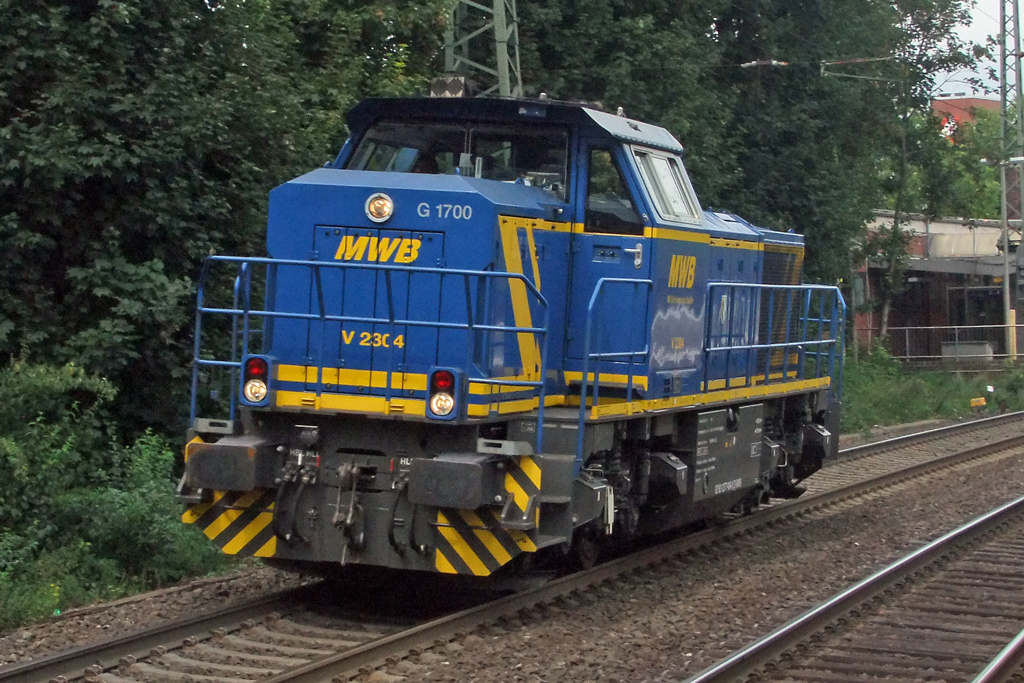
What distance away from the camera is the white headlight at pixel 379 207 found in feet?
25.3

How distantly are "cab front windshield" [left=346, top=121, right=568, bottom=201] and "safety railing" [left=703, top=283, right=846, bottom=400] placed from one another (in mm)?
1927

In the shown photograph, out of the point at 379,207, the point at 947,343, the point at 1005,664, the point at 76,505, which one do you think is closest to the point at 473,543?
the point at 379,207

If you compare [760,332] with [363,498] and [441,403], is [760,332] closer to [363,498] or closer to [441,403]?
[441,403]

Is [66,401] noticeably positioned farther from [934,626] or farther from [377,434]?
[934,626]

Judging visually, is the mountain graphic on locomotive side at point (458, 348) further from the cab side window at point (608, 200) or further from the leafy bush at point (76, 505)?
the leafy bush at point (76, 505)

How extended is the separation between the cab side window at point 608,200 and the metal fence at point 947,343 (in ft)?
94.5

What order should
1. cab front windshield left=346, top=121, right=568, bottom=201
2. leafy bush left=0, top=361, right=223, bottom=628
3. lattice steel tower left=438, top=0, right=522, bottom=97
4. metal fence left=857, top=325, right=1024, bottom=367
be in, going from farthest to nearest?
metal fence left=857, top=325, right=1024, bottom=367 → lattice steel tower left=438, top=0, right=522, bottom=97 → leafy bush left=0, top=361, right=223, bottom=628 → cab front windshield left=346, top=121, right=568, bottom=201

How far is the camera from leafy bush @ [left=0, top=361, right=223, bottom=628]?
879 centimetres

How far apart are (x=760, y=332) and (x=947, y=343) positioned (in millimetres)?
28935

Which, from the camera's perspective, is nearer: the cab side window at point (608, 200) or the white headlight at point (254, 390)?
the white headlight at point (254, 390)

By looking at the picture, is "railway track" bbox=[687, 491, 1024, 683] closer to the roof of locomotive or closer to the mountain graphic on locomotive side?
the mountain graphic on locomotive side

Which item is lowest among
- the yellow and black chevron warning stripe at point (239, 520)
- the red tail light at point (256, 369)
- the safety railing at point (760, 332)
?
the yellow and black chevron warning stripe at point (239, 520)

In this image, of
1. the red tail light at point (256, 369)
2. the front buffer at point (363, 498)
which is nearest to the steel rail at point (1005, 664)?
the front buffer at point (363, 498)

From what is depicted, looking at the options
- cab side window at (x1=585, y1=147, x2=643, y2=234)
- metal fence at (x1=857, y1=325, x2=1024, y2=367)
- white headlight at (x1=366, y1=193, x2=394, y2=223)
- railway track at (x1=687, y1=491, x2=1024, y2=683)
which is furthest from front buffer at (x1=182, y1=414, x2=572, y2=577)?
metal fence at (x1=857, y1=325, x2=1024, y2=367)
